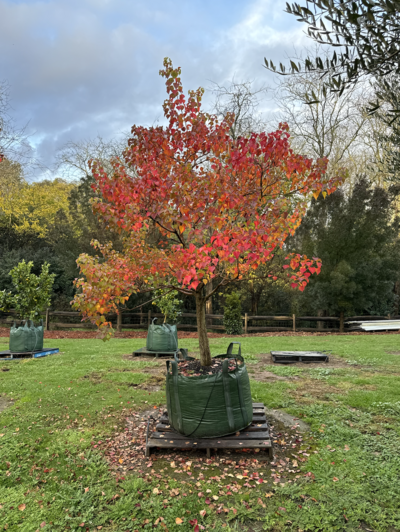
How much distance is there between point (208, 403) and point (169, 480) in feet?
2.64

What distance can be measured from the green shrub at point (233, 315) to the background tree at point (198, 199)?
35.9 ft

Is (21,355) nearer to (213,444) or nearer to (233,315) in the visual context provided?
(213,444)

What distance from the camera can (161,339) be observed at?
9.83 m

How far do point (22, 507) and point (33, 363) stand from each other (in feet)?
20.9

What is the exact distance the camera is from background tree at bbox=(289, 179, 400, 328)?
1548 centimetres

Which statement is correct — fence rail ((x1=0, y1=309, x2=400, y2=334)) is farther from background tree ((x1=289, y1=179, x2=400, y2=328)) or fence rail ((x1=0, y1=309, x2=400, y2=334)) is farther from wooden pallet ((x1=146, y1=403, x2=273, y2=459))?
wooden pallet ((x1=146, y1=403, x2=273, y2=459))

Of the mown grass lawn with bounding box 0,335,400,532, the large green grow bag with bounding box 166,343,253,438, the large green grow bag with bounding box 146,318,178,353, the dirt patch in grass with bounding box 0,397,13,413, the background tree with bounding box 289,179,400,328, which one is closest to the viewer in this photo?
the mown grass lawn with bounding box 0,335,400,532

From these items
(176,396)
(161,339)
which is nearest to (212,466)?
(176,396)

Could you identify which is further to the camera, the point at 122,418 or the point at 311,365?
the point at 311,365

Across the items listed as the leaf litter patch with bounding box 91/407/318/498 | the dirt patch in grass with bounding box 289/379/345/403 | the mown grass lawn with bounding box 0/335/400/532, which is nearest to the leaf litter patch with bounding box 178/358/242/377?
the leaf litter patch with bounding box 91/407/318/498

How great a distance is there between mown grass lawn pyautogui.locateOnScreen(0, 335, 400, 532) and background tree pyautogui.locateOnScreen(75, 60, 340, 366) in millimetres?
1561

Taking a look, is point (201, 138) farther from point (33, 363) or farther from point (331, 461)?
point (33, 363)

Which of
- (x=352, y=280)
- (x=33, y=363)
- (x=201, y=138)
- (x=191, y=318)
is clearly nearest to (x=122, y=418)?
(x=201, y=138)

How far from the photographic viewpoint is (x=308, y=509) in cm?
287
